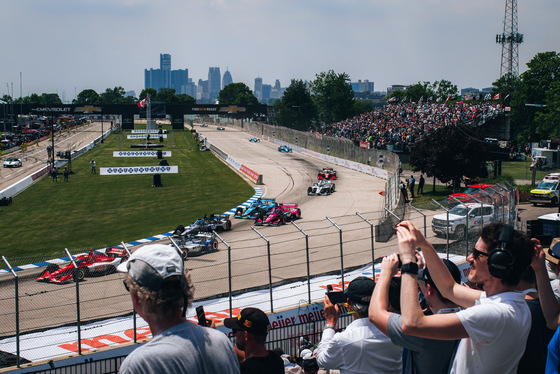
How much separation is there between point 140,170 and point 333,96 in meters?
92.7

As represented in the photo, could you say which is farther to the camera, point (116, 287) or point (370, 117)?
point (370, 117)

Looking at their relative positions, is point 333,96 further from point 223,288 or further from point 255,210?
point 223,288

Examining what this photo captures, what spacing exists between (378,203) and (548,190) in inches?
394

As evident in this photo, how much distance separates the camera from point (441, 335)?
316 cm

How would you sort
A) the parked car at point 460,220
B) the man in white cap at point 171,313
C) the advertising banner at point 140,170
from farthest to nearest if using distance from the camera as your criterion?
1. the advertising banner at point 140,170
2. the parked car at point 460,220
3. the man in white cap at point 171,313

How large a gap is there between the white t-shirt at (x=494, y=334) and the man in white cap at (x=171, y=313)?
1.48 m

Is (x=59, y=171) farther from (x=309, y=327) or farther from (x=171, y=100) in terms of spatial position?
(x=171, y=100)

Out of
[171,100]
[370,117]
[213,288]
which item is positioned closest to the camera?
[213,288]

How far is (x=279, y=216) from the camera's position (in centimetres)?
2728

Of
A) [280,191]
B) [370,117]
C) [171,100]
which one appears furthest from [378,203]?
[171,100]

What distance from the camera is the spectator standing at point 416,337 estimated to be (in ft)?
11.3

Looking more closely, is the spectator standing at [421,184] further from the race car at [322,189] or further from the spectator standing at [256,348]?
the spectator standing at [256,348]

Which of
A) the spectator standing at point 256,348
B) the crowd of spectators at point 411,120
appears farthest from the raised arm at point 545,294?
the crowd of spectators at point 411,120

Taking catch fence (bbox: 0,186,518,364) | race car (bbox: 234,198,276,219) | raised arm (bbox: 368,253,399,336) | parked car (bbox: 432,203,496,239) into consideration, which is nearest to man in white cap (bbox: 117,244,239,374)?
raised arm (bbox: 368,253,399,336)
